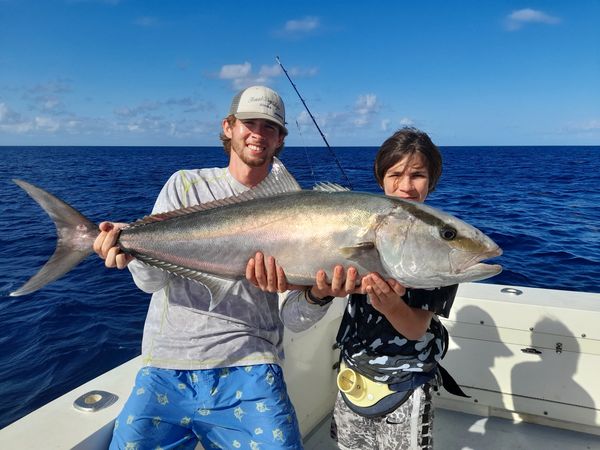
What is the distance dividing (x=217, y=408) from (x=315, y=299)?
0.88 meters

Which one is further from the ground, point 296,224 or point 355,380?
point 296,224

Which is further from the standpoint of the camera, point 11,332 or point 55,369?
point 11,332

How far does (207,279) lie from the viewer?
2812 mm

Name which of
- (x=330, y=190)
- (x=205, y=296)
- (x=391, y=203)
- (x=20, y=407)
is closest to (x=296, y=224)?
(x=330, y=190)

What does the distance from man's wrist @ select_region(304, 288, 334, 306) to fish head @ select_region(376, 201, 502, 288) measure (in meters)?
0.56

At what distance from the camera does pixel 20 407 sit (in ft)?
18.8

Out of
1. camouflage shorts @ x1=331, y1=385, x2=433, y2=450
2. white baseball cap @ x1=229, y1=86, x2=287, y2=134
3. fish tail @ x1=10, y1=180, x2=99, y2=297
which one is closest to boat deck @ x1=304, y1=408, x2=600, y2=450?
camouflage shorts @ x1=331, y1=385, x2=433, y2=450

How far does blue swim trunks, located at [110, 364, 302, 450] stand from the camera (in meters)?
2.73

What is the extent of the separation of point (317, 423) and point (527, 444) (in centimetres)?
187

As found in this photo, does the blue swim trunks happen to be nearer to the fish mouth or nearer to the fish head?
the fish head

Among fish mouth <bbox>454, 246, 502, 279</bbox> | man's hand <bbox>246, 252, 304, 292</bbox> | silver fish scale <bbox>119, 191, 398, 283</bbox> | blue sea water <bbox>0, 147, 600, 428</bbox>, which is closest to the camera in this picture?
fish mouth <bbox>454, 246, 502, 279</bbox>

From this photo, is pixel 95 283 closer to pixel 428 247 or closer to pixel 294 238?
pixel 294 238

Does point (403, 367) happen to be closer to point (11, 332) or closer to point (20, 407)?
point (20, 407)

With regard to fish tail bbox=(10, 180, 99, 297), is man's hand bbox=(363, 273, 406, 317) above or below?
below
